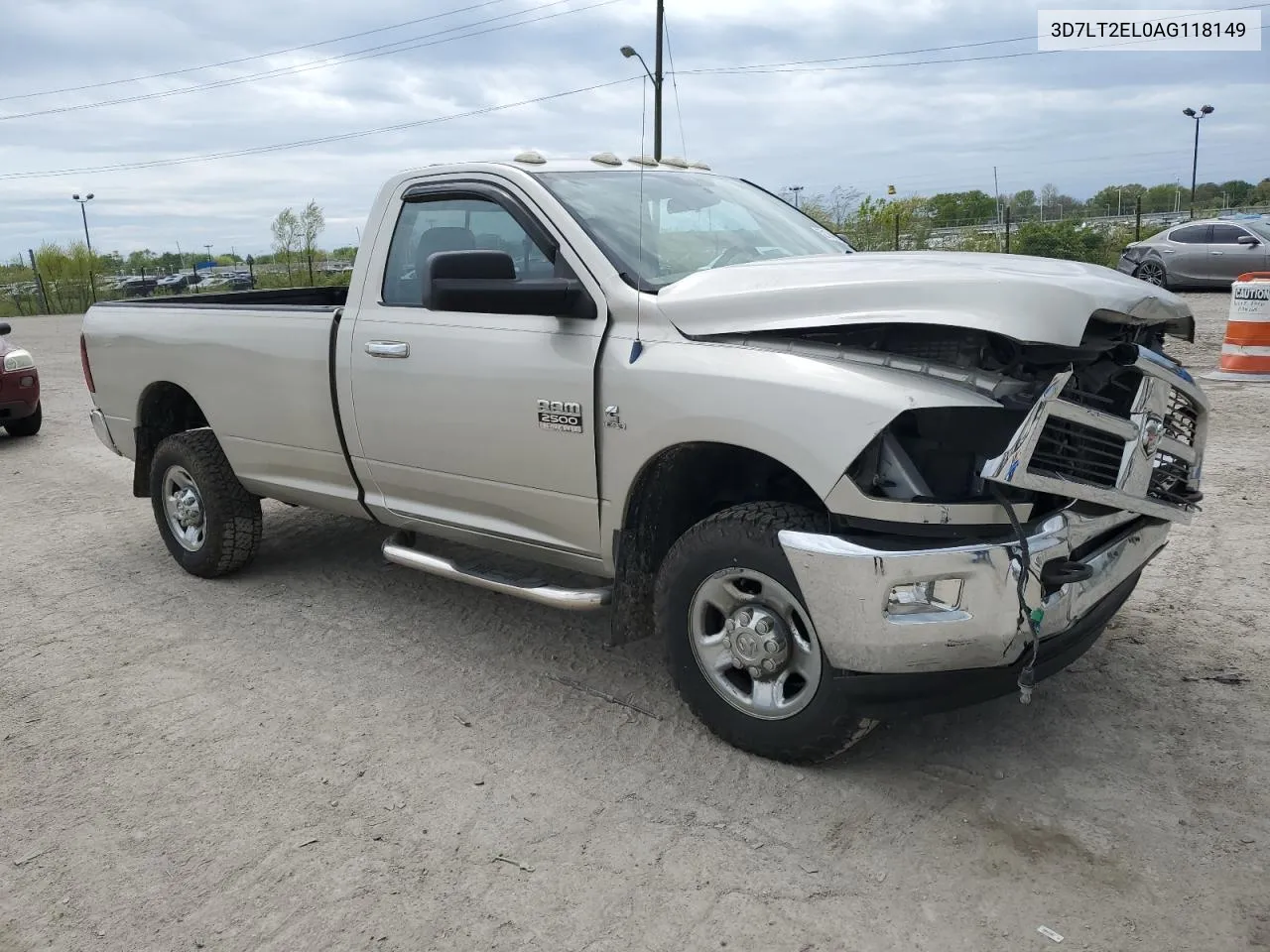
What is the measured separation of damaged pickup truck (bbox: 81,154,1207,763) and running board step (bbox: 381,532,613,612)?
0.05ft

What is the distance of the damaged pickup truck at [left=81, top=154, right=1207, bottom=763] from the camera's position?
10.1 feet

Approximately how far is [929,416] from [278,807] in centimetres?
237

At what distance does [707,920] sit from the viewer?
2809mm

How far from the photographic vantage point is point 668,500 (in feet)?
12.8

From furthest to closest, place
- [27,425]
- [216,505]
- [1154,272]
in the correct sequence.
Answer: [1154,272] < [27,425] < [216,505]

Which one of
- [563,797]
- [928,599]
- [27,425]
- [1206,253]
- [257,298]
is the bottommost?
[563,797]

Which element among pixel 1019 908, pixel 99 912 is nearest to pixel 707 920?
pixel 1019 908

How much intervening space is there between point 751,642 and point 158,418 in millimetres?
4173

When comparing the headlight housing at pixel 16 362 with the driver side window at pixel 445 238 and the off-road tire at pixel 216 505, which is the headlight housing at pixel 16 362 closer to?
the off-road tire at pixel 216 505

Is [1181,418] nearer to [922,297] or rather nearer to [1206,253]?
[922,297]

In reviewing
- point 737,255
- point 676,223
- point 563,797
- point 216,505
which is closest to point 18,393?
point 216,505

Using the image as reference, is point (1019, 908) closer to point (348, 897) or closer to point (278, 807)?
point (348, 897)

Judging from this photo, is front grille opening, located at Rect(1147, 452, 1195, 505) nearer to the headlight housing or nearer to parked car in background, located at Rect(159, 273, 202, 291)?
the headlight housing

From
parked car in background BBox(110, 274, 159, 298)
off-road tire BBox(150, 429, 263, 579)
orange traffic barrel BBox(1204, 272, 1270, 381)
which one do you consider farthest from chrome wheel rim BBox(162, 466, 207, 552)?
parked car in background BBox(110, 274, 159, 298)
